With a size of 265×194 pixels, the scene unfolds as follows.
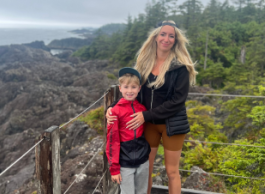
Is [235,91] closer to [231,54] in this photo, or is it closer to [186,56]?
[231,54]

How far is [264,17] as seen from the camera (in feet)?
96.6

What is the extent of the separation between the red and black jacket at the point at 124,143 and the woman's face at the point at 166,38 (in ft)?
1.91

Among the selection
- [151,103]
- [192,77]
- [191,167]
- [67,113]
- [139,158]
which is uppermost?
[192,77]

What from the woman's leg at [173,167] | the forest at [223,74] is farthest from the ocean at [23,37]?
the woman's leg at [173,167]

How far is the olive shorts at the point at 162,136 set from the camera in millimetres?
1915

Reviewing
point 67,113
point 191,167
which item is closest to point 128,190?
point 191,167

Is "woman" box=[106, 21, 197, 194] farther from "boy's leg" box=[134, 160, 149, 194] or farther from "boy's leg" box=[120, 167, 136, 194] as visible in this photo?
"boy's leg" box=[120, 167, 136, 194]

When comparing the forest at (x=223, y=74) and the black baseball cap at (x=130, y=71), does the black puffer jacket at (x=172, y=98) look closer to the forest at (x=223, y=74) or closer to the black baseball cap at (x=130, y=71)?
the black baseball cap at (x=130, y=71)

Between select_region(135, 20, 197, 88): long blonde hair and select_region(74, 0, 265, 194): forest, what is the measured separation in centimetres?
82

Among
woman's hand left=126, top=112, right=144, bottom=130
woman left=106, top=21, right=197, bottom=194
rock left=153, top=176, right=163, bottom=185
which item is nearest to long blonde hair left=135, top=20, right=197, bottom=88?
woman left=106, top=21, right=197, bottom=194

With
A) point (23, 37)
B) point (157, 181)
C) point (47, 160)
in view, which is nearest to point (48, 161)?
point (47, 160)

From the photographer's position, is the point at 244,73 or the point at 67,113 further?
the point at 244,73

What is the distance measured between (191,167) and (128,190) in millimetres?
2390

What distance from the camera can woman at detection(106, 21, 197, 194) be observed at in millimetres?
1814
